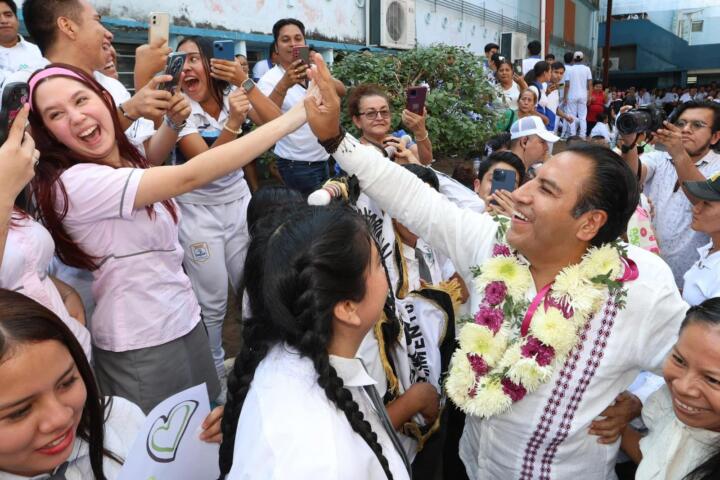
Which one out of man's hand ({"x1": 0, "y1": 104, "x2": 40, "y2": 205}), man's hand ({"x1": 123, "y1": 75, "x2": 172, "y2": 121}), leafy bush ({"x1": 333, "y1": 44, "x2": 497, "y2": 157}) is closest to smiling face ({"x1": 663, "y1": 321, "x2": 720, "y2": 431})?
man's hand ({"x1": 0, "y1": 104, "x2": 40, "y2": 205})

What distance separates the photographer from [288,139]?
4.48m

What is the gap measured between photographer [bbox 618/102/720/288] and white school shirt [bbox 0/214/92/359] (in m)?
3.15

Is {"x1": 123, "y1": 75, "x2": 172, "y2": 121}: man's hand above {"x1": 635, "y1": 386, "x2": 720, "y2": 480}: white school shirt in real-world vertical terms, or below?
above

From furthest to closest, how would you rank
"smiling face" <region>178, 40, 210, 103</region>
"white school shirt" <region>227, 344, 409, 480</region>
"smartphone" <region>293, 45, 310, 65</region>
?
"smartphone" <region>293, 45, 310, 65</region>
"smiling face" <region>178, 40, 210, 103</region>
"white school shirt" <region>227, 344, 409, 480</region>

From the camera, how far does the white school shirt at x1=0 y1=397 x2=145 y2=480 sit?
125 cm

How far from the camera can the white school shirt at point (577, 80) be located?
33.9ft

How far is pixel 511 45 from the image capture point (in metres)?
12.7

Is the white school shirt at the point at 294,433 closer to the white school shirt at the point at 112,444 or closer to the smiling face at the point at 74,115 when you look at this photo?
the white school shirt at the point at 112,444

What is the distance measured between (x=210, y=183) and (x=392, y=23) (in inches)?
360

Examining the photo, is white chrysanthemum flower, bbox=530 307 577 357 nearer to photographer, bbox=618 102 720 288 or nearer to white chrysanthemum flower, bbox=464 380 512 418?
white chrysanthemum flower, bbox=464 380 512 418

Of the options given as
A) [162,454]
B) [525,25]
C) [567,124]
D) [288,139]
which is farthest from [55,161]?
[525,25]

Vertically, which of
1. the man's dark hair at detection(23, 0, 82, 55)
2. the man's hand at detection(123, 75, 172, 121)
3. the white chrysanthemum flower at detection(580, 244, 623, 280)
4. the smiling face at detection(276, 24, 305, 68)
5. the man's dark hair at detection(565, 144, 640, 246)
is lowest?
the white chrysanthemum flower at detection(580, 244, 623, 280)

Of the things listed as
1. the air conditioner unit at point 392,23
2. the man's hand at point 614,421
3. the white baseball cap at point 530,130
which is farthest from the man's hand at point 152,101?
the air conditioner unit at point 392,23

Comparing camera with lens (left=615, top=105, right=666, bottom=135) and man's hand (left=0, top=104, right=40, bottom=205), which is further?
camera with lens (left=615, top=105, right=666, bottom=135)
